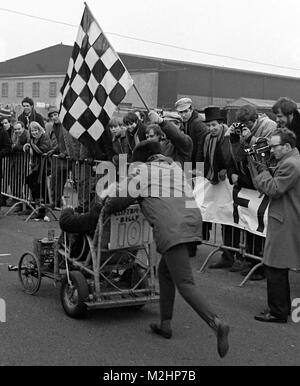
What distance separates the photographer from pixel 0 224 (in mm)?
10547

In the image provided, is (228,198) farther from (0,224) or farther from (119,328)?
(0,224)

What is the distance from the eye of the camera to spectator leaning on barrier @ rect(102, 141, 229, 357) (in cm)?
482

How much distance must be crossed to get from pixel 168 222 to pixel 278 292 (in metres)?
1.48

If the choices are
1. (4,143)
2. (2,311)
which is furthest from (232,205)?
(4,143)

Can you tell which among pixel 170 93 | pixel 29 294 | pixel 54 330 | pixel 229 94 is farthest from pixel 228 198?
pixel 229 94

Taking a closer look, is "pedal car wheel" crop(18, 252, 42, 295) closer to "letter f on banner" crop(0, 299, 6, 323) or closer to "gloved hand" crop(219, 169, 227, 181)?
"letter f on banner" crop(0, 299, 6, 323)

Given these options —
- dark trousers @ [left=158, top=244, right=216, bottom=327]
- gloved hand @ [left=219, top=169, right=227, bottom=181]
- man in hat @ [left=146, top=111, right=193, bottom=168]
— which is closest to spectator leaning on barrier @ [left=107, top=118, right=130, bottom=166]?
man in hat @ [left=146, top=111, right=193, bottom=168]

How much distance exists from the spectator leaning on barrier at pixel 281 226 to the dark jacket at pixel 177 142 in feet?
4.88

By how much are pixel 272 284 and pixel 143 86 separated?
154ft

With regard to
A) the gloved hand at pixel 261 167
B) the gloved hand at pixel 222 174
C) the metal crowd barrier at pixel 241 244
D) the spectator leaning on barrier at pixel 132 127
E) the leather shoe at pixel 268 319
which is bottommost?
the leather shoe at pixel 268 319

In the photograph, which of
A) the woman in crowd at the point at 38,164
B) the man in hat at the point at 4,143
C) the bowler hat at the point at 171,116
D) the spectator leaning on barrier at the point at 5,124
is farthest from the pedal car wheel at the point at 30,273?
the spectator leaning on barrier at the point at 5,124

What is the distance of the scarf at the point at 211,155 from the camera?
790cm

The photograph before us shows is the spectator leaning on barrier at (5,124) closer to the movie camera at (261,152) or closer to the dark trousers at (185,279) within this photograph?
the movie camera at (261,152)

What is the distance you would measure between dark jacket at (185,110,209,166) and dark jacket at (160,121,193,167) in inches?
23.9
